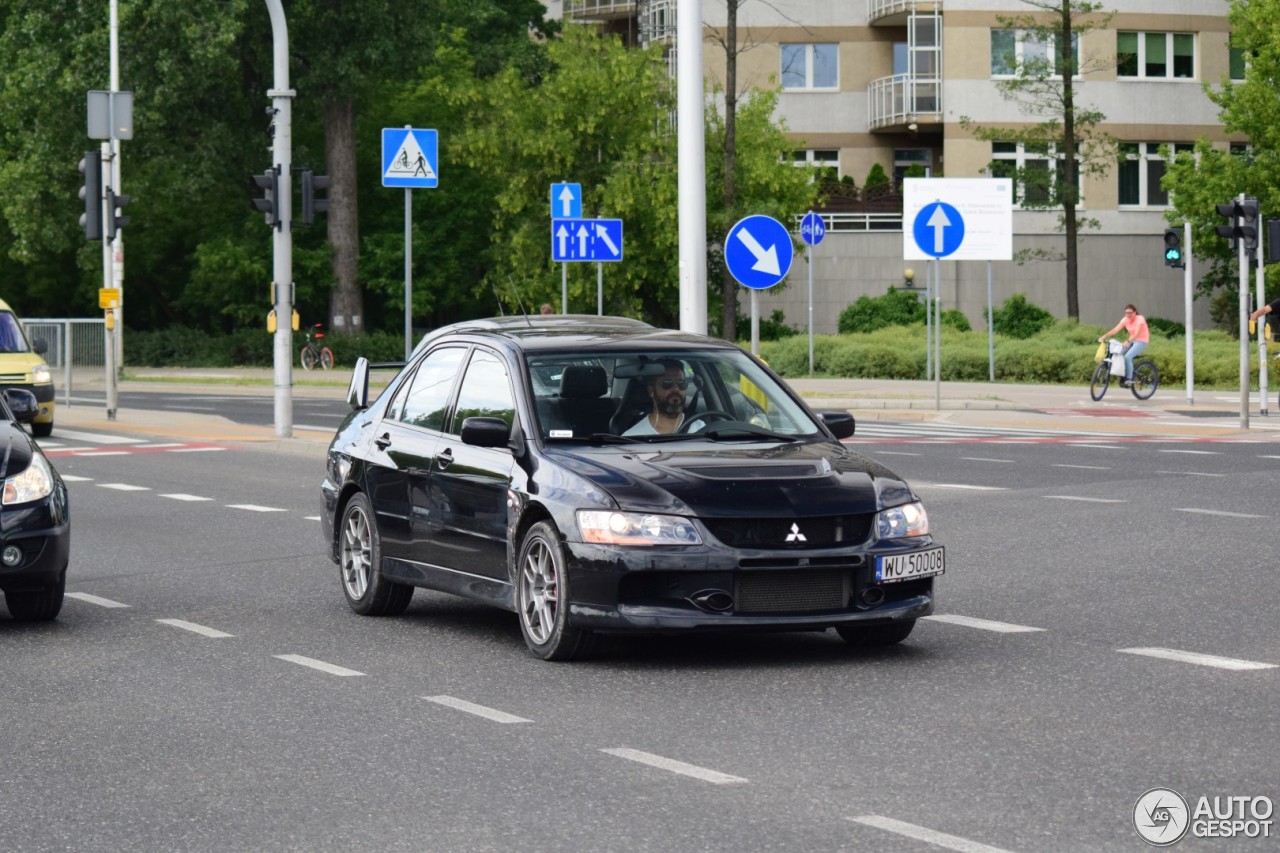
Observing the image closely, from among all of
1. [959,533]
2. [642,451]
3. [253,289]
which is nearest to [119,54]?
[253,289]

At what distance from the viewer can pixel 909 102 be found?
6362cm

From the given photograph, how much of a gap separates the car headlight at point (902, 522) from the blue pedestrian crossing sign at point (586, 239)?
21.1 m

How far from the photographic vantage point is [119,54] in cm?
5362

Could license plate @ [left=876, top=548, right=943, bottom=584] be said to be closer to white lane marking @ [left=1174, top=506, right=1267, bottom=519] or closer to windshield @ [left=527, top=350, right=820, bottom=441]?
windshield @ [left=527, top=350, right=820, bottom=441]

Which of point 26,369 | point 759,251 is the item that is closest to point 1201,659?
point 759,251

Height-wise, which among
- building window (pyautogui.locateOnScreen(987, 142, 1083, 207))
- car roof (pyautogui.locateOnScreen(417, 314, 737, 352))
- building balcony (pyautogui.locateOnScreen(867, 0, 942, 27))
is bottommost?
car roof (pyautogui.locateOnScreen(417, 314, 737, 352))

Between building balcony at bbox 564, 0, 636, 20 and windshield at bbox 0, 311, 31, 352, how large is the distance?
143 ft

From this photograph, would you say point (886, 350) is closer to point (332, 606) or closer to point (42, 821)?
point (332, 606)

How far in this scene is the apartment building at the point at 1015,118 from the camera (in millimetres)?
62344

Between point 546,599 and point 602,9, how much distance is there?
65.8 m

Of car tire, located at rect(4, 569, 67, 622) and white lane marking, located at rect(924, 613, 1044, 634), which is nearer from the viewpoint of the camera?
white lane marking, located at rect(924, 613, 1044, 634)

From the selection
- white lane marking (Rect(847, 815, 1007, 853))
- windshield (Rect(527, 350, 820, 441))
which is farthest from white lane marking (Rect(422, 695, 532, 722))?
white lane marking (Rect(847, 815, 1007, 853))

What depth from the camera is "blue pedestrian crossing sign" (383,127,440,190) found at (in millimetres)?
26469

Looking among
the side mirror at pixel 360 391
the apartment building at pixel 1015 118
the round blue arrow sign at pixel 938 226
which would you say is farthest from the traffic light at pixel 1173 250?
the side mirror at pixel 360 391
